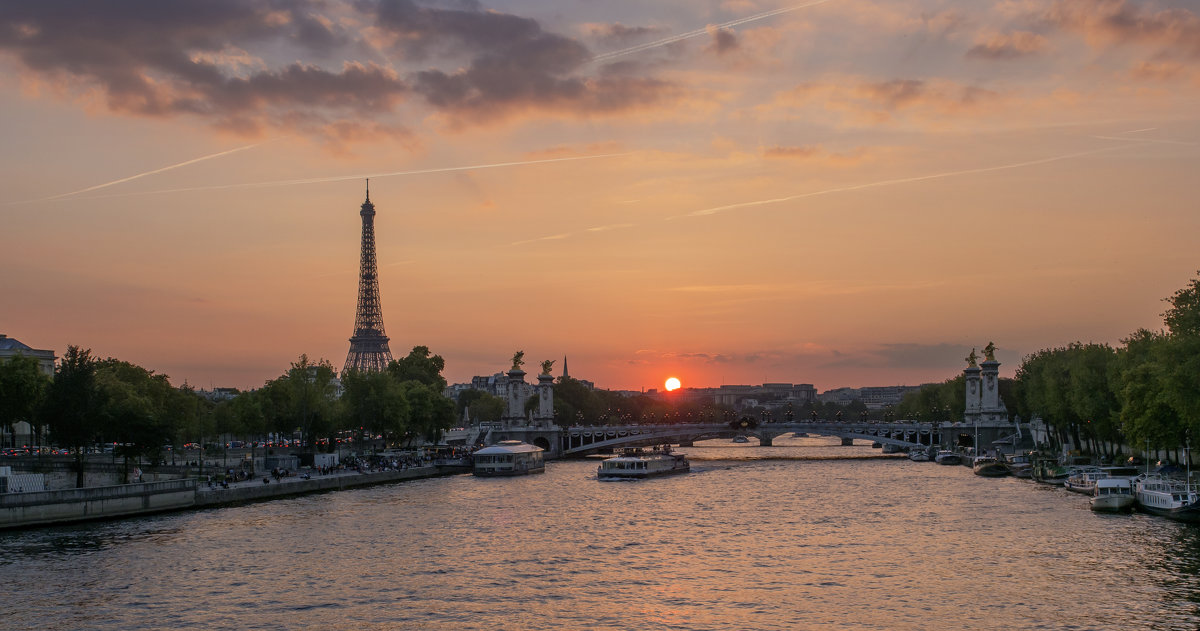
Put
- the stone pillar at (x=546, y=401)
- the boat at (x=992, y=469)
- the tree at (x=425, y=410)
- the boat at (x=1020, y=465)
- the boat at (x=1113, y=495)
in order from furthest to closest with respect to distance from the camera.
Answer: the stone pillar at (x=546, y=401) < the tree at (x=425, y=410) < the boat at (x=992, y=469) < the boat at (x=1020, y=465) < the boat at (x=1113, y=495)

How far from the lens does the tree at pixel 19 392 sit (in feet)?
227

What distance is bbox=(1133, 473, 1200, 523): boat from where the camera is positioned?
5334cm

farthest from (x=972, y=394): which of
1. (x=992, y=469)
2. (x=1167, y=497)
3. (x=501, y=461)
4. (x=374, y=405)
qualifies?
(x=1167, y=497)

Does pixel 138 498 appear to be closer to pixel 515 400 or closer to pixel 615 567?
pixel 615 567

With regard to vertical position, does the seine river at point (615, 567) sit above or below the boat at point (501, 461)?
below

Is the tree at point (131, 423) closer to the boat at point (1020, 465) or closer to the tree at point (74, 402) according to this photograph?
the tree at point (74, 402)

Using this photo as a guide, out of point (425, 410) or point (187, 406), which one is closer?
point (187, 406)

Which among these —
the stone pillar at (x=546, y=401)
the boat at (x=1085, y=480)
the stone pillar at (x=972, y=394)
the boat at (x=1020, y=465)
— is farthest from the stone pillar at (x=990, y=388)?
the boat at (x=1085, y=480)

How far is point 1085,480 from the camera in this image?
70000 millimetres

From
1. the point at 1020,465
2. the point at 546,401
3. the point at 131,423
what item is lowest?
the point at 1020,465

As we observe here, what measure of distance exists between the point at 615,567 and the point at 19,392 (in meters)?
44.0

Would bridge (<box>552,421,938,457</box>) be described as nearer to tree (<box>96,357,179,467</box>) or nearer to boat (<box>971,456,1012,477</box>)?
boat (<box>971,456,1012,477</box>)

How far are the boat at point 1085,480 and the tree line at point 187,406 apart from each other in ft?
177

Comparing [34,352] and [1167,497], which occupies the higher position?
[34,352]
